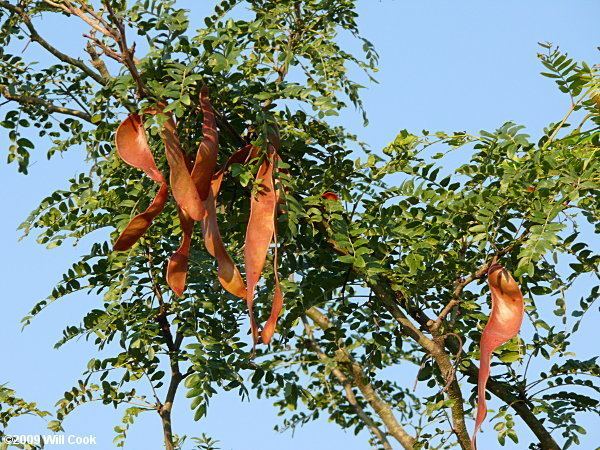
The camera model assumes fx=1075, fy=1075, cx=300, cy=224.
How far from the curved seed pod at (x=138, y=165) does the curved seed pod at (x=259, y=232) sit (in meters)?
0.17

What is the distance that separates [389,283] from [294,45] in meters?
0.69

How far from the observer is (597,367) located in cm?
245

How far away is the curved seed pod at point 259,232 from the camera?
6.49 ft

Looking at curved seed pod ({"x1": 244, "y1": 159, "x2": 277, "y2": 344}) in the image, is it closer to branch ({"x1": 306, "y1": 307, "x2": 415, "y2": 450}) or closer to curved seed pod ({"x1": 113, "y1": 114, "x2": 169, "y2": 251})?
curved seed pod ({"x1": 113, "y1": 114, "x2": 169, "y2": 251})

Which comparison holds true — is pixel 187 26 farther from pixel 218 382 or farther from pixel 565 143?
pixel 565 143

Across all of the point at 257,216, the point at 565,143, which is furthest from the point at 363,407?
the point at 257,216

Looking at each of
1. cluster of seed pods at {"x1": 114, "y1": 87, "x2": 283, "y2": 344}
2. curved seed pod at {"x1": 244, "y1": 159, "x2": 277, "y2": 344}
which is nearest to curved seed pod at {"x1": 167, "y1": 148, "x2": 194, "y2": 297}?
cluster of seed pods at {"x1": 114, "y1": 87, "x2": 283, "y2": 344}

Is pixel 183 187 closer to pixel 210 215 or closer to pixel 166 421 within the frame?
pixel 210 215

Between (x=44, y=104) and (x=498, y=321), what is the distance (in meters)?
1.24

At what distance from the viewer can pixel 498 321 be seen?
2.10m

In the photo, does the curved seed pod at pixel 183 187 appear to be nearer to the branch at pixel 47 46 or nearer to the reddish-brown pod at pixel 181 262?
the reddish-brown pod at pixel 181 262

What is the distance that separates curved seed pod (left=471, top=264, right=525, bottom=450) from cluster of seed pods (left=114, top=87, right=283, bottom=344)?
0.42 metres

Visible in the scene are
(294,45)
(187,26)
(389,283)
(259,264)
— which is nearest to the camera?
(259,264)

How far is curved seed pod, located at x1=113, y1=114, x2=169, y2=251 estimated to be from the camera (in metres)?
1.98
